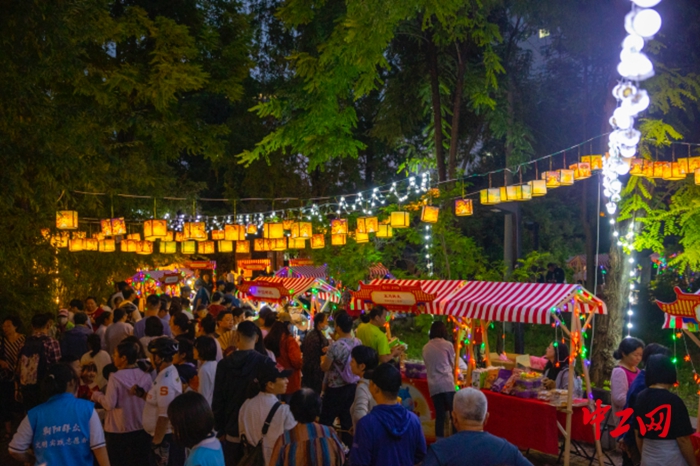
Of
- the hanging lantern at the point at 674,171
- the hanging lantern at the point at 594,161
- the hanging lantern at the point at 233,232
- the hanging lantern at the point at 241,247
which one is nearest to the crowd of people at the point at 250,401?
the hanging lantern at the point at 674,171

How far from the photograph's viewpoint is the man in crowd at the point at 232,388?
5.60 meters

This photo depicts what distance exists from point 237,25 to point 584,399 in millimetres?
16916

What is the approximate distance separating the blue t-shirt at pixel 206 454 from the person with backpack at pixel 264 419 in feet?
3.16

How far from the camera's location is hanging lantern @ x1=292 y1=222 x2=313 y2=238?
57.4 feet

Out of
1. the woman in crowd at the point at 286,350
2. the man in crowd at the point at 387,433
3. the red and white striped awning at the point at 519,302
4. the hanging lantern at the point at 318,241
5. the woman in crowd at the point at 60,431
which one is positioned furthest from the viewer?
the hanging lantern at the point at 318,241

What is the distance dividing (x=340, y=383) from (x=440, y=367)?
5.32 feet

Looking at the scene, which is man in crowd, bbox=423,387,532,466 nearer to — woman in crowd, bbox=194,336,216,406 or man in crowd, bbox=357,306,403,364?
woman in crowd, bbox=194,336,216,406

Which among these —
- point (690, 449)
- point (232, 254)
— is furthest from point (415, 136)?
point (690, 449)

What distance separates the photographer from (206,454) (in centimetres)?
350

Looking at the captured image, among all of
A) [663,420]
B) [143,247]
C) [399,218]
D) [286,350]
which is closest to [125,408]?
[286,350]

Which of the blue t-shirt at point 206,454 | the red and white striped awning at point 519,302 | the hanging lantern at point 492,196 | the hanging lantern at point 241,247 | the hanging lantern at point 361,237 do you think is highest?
the hanging lantern at point 492,196

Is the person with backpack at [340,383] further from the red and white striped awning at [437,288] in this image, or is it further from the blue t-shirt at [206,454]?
the blue t-shirt at [206,454]

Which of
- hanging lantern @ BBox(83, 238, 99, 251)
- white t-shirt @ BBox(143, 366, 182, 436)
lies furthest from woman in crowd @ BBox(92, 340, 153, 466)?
hanging lantern @ BBox(83, 238, 99, 251)

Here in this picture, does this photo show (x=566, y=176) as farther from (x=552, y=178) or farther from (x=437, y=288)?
(x=437, y=288)
